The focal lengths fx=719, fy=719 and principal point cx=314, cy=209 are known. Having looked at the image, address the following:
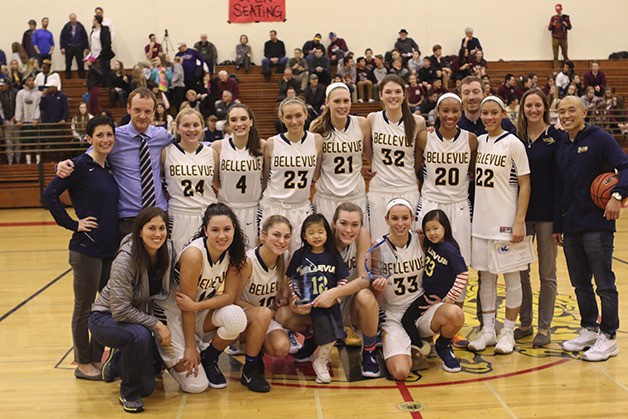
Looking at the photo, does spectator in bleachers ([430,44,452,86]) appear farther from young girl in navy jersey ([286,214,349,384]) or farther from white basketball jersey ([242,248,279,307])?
white basketball jersey ([242,248,279,307])

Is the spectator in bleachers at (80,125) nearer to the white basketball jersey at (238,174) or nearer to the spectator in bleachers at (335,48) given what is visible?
the spectator in bleachers at (335,48)

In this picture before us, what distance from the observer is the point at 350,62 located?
1923 cm

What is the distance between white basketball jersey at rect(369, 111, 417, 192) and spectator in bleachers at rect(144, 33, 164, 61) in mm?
15341

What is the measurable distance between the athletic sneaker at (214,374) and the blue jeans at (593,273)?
2824 mm

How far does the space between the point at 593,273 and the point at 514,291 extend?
0.61 metres

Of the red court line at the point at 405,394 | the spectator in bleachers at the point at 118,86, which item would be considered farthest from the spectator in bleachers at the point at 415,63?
the red court line at the point at 405,394

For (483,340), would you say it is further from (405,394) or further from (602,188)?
(602,188)

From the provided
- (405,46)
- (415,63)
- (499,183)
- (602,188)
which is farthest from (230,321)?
(405,46)

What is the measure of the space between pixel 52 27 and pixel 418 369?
1954 centimetres

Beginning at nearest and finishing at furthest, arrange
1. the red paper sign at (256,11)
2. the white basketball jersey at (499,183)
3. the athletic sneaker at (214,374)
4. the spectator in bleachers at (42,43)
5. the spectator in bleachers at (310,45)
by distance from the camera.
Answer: the athletic sneaker at (214,374), the white basketball jersey at (499,183), the spectator in bleachers at (42,43), the spectator in bleachers at (310,45), the red paper sign at (256,11)

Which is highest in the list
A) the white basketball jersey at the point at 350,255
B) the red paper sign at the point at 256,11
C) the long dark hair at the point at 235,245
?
the red paper sign at the point at 256,11

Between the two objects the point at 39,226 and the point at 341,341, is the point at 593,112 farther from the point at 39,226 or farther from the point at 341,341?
the point at 341,341

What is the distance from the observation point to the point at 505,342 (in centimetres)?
571

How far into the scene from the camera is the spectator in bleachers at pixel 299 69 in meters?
19.1
